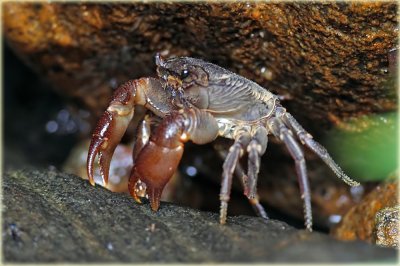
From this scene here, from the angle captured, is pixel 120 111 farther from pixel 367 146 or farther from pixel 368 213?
pixel 367 146

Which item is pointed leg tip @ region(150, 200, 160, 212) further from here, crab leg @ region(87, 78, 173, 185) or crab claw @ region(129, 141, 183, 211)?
crab leg @ region(87, 78, 173, 185)

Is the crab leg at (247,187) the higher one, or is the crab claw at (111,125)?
the crab claw at (111,125)

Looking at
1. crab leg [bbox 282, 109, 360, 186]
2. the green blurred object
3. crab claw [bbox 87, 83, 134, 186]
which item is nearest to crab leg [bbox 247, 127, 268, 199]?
crab leg [bbox 282, 109, 360, 186]

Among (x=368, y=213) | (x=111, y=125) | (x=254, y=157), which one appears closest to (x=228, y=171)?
(x=254, y=157)

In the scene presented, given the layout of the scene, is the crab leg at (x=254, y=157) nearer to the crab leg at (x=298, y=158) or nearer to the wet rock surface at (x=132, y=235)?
the crab leg at (x=298, y=158)

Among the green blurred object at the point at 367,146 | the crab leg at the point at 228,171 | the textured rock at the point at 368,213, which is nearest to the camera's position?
the crab leg at the point at 228,171

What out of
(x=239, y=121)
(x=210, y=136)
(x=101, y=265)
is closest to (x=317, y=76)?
(x=239, y=121)

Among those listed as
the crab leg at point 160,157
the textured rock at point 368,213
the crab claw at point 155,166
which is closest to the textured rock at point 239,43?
the textured rock at point 368,213
